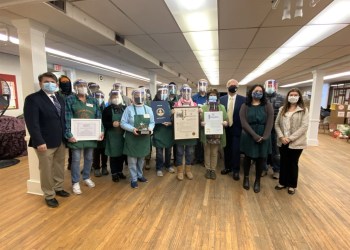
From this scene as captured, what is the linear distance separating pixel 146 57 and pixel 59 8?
2532 mm

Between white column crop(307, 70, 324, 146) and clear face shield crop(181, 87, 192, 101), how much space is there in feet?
15.0

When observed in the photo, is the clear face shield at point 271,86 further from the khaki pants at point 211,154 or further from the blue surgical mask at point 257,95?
the khaki pants at point 211,154

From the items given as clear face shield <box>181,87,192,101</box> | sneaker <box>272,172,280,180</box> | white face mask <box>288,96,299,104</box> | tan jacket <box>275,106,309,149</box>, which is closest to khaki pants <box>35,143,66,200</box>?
clear face shield <box>181,87,192,101</box>

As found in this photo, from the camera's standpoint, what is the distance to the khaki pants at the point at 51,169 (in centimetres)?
235

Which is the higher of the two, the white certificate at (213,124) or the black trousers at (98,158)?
the white certificate at (213,124)

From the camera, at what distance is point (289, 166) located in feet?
9.18

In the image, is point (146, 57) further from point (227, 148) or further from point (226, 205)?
point (226, 205)

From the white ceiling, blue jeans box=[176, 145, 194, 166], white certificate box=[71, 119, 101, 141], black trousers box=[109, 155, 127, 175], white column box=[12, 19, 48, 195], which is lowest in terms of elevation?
black trousers box=[109, 155, 127, 175]

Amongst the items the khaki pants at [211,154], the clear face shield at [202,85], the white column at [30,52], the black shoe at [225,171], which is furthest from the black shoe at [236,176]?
the white column at [30,52]

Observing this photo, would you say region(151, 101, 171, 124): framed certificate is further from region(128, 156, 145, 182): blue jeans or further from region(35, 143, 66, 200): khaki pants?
region(35, 143, 66, 200): khaki pants

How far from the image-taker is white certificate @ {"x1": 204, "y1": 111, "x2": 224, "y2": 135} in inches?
118

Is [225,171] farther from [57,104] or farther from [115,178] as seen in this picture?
[57,104]

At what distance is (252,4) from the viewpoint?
2.16 metres

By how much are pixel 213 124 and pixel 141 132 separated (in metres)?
1.04
